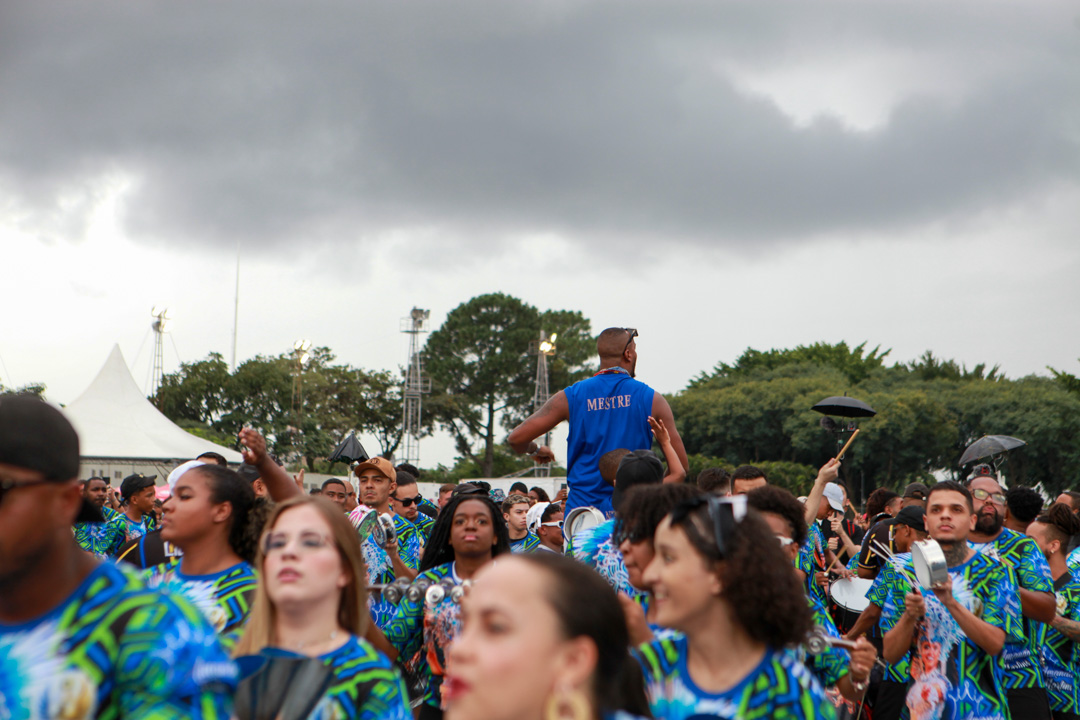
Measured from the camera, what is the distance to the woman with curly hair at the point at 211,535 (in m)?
4.20

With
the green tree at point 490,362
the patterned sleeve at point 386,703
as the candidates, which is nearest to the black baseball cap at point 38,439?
the patterned sleeve at point 386,703

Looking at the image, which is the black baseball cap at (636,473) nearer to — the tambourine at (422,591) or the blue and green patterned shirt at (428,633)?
the tambourine at (422,591)

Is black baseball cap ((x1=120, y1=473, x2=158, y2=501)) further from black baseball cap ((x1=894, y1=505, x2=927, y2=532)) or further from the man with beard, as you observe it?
the man with beard

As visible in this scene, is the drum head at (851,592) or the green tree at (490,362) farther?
the green tree at (490,362)

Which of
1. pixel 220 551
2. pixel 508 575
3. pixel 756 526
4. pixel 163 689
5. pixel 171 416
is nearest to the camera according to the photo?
pixel 163 689

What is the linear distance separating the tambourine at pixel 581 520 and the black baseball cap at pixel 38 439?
3.17 meters

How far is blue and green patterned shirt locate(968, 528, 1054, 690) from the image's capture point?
5.40 metres

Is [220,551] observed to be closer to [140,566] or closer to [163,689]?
[140,566]

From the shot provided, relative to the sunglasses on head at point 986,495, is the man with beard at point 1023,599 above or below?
below

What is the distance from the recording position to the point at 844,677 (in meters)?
4.00

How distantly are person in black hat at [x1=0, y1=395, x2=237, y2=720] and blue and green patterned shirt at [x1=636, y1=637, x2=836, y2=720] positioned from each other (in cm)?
122

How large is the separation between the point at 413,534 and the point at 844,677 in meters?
4.69

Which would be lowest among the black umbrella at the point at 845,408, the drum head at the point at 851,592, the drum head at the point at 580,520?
the drum head at the point at 851,592

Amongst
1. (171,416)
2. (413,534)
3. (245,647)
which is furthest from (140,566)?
(171,416)
